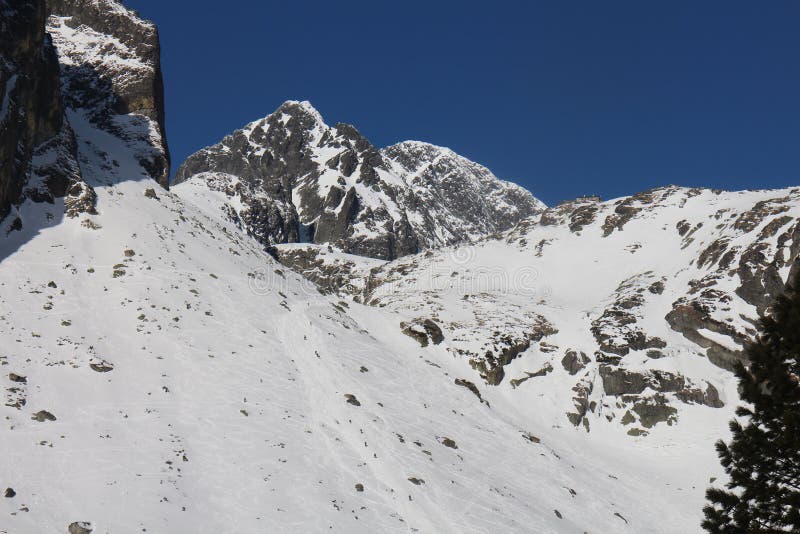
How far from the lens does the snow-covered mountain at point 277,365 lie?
834 inches

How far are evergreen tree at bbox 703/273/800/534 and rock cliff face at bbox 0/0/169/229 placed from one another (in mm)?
40572

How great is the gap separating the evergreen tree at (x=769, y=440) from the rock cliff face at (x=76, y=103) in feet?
133

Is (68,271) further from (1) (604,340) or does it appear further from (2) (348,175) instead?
(2) (348,175)

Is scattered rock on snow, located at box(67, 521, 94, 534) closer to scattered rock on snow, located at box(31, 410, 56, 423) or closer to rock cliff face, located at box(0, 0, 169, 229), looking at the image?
scattered rock on snow, located at box(31, 410, 56, 423)

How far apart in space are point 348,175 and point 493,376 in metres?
159

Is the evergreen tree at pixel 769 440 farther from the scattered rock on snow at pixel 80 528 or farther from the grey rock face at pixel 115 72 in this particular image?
the grey rock face at pixel 115 72

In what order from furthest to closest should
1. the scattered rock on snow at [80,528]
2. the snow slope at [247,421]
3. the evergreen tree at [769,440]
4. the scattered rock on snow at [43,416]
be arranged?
the scattered rock on snow at [43,416]
the snow slope at [247,421]
the scattered rock on snow at [80,528]
the evergreen tree at [769,440]

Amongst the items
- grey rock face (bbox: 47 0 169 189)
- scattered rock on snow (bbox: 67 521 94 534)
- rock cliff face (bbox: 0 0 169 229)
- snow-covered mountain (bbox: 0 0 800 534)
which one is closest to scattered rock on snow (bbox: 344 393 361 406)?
snow-covered mountain (bbox: 0 0 800 534)

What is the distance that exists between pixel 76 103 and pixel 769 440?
67.5 m

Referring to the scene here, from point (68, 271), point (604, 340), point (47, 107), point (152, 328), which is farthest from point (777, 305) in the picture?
point (47, 107)

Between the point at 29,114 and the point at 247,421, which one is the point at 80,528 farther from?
the point at 29,114

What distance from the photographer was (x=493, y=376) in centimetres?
4762

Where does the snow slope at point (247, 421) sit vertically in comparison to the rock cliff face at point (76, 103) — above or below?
below

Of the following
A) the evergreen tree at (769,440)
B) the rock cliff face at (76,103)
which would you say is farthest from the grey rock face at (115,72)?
the evergreen tree at (769,440)
